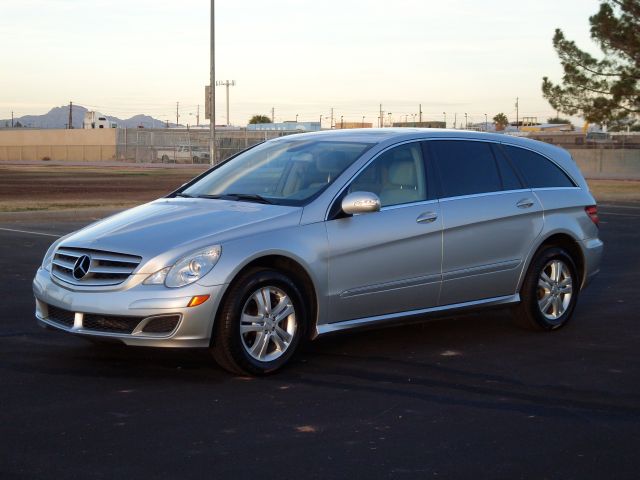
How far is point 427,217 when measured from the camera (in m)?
8.17

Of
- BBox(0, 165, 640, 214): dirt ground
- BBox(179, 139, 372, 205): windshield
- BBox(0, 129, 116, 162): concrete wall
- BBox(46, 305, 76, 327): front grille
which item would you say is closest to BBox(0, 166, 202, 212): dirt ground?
BBox(0, 165, 640, 214): dirt ground

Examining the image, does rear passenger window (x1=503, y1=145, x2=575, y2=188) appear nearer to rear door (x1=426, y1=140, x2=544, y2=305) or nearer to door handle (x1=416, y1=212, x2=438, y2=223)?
rear door (x1=426, y1=140, x2=544, y2=305)

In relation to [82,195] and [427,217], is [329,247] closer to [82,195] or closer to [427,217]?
[427,217]

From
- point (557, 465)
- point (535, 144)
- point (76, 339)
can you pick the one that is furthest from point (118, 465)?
point (535, 144)

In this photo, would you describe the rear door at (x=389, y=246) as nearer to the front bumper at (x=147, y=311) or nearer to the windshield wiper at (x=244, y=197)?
the windshield wiper at (x=244, y=197)

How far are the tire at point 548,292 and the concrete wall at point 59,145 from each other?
8080 centimetres

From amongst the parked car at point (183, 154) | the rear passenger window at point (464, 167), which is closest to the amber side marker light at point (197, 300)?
the rear passenger window at point (464, 167)

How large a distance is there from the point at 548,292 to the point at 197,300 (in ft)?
11.0

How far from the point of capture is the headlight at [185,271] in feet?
22.9

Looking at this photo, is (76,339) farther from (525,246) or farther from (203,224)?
(525,246)

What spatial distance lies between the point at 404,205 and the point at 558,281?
177 centimetres

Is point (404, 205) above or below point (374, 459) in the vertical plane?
above

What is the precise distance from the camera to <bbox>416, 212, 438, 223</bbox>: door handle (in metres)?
8.13

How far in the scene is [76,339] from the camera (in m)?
8.53
